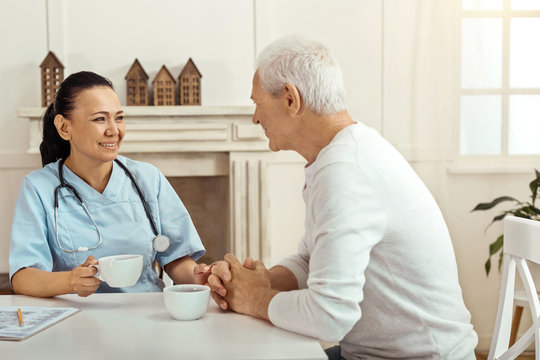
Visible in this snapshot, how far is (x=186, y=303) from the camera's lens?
1111mm

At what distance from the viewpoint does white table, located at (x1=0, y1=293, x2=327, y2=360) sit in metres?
0.94

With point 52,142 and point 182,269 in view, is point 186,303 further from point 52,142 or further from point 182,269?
point 52,142

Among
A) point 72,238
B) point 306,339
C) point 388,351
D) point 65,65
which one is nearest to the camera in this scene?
point 306,339

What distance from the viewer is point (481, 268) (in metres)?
3.36

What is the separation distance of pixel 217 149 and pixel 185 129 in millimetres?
199

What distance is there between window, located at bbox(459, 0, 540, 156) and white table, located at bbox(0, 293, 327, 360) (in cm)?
255

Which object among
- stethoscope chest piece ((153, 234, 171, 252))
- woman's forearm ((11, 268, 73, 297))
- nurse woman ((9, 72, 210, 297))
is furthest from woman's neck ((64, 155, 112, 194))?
woman's forearm ((11, 268, 73, 297))

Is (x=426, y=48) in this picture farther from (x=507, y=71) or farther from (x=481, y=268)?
(x=481, y=268)

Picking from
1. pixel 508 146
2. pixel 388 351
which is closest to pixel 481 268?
pixel 508 146

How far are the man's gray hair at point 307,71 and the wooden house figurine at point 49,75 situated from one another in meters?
2.26

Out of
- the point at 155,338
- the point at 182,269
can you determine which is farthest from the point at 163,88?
the point at 155,338

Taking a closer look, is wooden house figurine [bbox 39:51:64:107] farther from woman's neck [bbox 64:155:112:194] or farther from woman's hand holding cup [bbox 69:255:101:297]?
woman's hand holding cup [bbox 69:255:101:297]

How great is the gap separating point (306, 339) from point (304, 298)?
7cm

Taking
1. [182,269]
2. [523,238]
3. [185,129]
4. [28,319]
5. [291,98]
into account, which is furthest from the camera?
[185,129]
